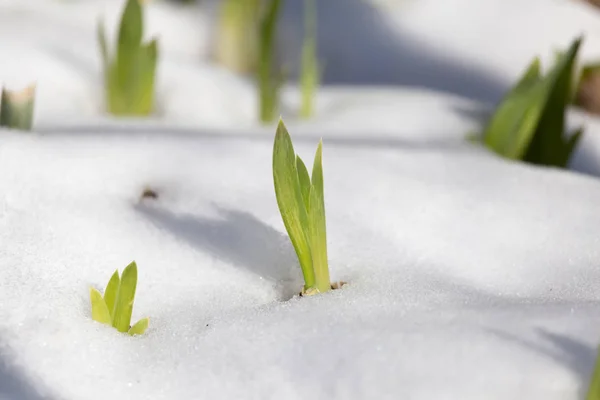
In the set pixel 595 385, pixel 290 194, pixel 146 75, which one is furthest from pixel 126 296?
pixel 146 75

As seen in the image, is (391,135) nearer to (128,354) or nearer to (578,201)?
(578,201)

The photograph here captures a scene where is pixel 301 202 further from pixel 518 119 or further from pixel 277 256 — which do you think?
pixel 518 119

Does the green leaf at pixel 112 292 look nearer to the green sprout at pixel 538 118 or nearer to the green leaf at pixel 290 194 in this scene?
the green leaf at pixel 290 194

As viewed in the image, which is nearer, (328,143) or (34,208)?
(34,208)

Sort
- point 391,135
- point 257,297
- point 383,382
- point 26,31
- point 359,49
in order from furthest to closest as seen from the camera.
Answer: point 359,49 < point 26,31 < point 391,135 < point 257,297 < point 383,382

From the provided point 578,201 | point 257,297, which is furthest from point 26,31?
point 578,201

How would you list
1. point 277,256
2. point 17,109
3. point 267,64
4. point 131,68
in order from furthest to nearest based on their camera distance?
1. point 267,64
2. point 131,68
3. point 17,109
4. point 277,256
